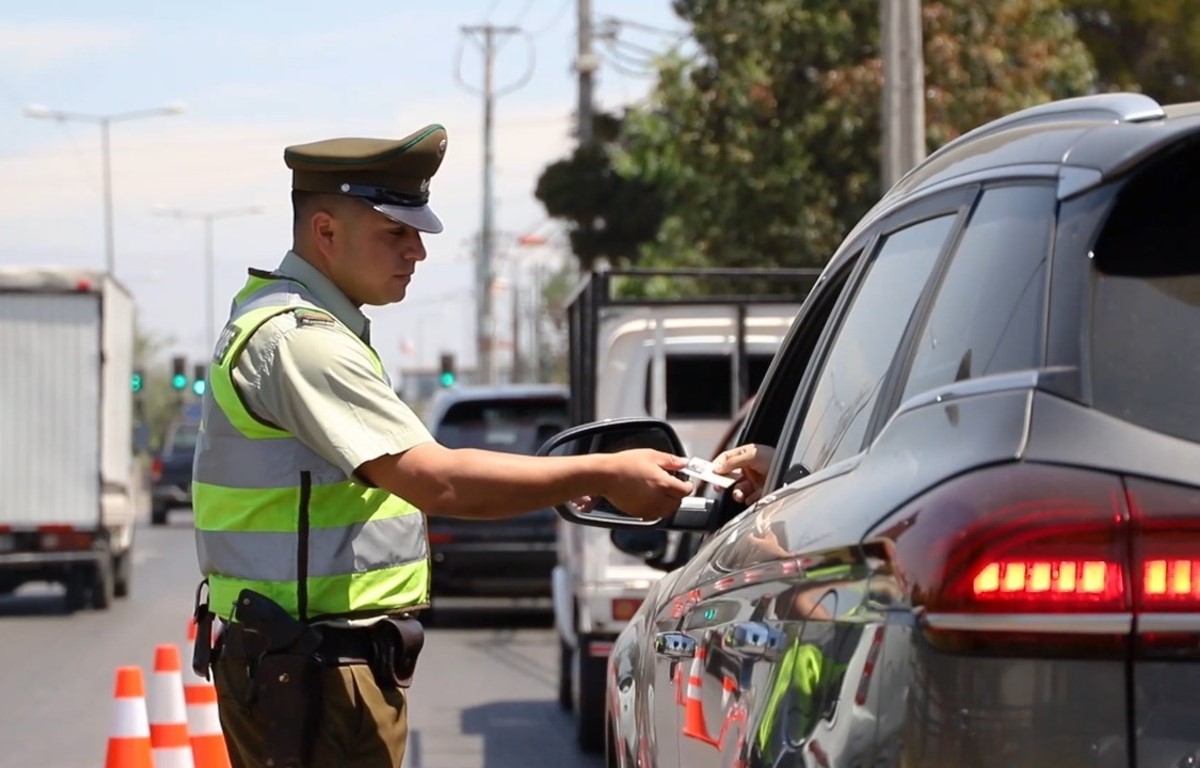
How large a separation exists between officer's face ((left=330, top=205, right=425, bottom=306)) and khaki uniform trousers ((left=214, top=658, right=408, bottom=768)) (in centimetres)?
74

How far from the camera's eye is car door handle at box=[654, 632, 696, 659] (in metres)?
3.62

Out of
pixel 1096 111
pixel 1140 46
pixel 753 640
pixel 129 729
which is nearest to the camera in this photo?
pixel 1096 111

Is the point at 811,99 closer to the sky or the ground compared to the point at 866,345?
closer to the sky

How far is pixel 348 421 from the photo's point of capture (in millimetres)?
3977

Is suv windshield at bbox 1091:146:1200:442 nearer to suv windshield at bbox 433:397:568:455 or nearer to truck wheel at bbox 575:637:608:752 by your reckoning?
truck wheel at bbox 575:637:608:752

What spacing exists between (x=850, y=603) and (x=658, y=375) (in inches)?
365

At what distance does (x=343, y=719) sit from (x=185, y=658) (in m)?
7.76

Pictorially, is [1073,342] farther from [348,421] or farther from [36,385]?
[36,385]

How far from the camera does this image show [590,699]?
438 inches

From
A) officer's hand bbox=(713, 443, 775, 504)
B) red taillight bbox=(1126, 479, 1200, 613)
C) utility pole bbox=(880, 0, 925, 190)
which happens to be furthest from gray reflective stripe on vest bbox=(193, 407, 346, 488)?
utility pole bbox=(880, 0, 925, 190)

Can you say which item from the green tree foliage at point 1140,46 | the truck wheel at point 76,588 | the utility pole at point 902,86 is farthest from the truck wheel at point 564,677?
the green tree foliage at point 1140,46

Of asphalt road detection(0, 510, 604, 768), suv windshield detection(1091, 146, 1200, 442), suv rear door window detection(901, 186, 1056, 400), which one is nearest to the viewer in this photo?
suv windshield detection(1091, 146, 1200, 442)

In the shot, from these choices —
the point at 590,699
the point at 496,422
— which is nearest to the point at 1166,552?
the point at 590,699

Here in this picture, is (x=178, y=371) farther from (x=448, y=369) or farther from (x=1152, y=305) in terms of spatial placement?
(x=1152, y=305)
